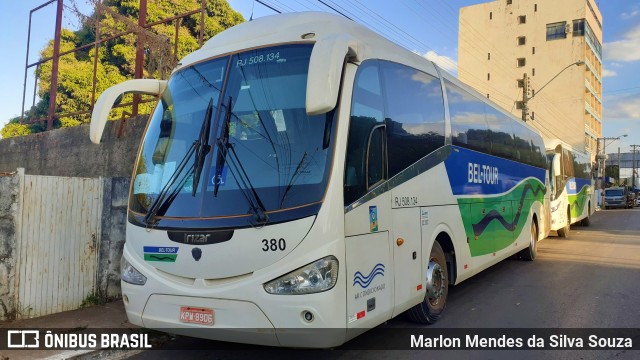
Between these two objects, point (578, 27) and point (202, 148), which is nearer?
point (202, 148)

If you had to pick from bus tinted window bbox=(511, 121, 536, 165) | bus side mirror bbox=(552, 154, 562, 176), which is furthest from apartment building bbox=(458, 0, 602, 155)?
bus tinted window bbox=(511, 121, 536, 165)

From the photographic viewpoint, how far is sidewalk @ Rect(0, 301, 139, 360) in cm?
471

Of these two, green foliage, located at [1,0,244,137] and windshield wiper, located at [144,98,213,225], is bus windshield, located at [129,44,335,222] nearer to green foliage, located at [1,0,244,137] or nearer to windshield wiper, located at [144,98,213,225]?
windshield wiper, located at [144,98,213,225]

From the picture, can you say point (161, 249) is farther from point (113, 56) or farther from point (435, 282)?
point (113, 56)

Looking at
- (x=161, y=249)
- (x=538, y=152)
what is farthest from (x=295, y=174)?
(x=538, y=152)

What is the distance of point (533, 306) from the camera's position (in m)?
6.78

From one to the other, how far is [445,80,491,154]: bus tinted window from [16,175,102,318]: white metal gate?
5287 mm

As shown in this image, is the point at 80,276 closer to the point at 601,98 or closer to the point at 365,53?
the point at 365,53

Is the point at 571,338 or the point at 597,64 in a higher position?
the point at 597,64

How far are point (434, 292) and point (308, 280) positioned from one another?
9.05 ft

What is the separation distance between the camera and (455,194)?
6.64m

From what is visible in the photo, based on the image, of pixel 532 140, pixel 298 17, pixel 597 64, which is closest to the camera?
pixel 298 17

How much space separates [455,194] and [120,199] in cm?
482

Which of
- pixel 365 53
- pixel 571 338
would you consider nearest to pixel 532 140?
pixel 571 338
